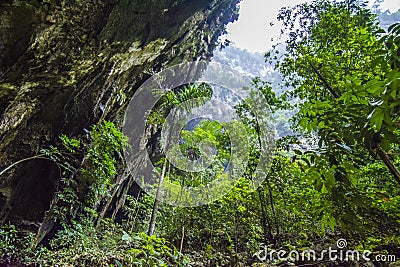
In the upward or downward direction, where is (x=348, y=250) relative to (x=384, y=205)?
downward

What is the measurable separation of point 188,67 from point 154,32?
114 inches

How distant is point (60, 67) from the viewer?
344 centimetres

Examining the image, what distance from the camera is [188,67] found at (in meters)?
7.44

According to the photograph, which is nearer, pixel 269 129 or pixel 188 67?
pixel 269 129

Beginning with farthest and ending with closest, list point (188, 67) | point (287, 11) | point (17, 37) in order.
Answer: point (188, 67) < point (287, 11) < point (17, 37)

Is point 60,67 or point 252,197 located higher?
point 60,67

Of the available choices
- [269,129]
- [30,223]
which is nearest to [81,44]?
[30,223]

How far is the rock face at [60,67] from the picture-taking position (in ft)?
9.23

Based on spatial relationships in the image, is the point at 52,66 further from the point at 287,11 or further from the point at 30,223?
the point at 287,11

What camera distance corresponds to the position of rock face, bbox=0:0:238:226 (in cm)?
281

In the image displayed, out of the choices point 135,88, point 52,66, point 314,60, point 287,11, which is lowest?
point 52,66

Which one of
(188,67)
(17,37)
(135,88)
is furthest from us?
(188,67)

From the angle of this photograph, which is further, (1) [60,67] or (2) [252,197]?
(2) [252,197]

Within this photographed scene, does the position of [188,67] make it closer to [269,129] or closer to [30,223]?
[269,129]
